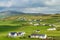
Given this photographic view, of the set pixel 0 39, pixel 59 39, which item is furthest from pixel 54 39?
pixel 0 39

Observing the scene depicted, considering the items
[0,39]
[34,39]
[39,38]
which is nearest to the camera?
[0,39]

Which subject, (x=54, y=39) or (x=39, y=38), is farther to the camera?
(x=39, y=38)

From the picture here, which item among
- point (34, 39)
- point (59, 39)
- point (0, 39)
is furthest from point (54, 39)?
point (0, 39)

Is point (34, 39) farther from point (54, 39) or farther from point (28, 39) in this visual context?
point (54, 39)

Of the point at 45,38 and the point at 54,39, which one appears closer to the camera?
the point at 54,39

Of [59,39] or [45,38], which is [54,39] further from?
[45,38]

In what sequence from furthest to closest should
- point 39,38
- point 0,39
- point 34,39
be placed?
point 39,38
point 34,39
point 0,39

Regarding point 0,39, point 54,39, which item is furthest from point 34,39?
point 0,39
